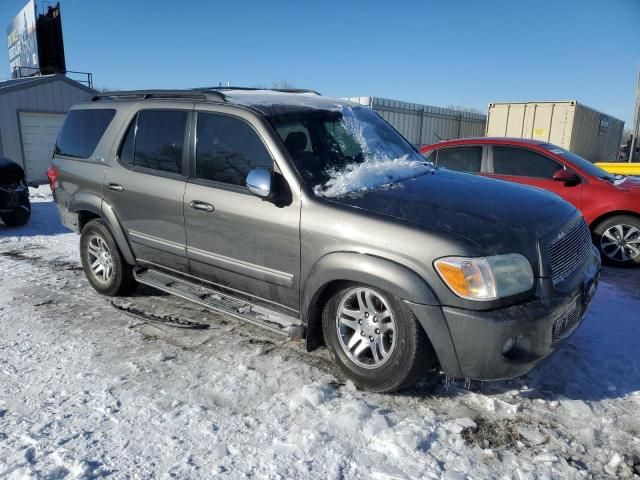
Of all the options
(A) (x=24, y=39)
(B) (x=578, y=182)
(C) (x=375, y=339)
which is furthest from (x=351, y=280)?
(A) (x=24, y=39)

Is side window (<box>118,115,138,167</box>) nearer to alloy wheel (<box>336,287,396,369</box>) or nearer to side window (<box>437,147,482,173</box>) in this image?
alloy wheel (<box>336,287,396,369</box>)

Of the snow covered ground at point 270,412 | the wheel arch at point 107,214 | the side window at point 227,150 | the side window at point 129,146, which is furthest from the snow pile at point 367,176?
the wheel arch at point 107,214

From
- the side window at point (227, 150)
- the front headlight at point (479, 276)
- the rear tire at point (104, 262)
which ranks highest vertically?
the side window at point (227, 150)

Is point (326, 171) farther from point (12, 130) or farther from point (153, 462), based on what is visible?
point (12, 130)

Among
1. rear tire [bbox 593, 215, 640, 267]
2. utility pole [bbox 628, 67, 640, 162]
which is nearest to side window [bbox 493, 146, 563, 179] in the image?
rear tire [bbox 593, 215, 640, 267]

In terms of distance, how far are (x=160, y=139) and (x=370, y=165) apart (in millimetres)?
1853

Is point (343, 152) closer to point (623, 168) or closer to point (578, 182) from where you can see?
point (578, 182)

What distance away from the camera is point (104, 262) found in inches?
193

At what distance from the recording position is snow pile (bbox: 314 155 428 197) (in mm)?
3256

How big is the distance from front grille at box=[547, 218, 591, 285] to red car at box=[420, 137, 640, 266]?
3.26 metres

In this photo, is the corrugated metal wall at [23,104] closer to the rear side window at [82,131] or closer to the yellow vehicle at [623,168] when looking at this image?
the rear side window at [82,131]

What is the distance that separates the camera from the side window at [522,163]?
22.1 feet

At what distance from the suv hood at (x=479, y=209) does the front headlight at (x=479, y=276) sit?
0.07 meters

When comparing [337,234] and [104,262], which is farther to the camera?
[104,262]
